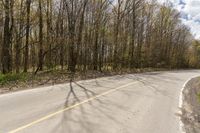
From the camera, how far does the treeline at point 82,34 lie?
31281 millimetres

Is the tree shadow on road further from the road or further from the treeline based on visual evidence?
the treeline

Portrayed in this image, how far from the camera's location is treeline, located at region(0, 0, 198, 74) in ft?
103

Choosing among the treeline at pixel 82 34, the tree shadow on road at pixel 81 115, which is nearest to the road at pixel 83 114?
the tree shadow on road at pixel 81 115

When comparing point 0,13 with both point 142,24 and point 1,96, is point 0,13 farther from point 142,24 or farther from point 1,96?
point 142,24

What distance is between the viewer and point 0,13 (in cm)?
2873

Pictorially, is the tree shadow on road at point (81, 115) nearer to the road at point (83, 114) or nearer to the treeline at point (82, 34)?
the road at point (83, 114)

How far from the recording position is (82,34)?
41312 millimetres

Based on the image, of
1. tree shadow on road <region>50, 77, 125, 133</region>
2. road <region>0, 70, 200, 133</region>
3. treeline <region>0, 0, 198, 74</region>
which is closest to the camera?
tree shadow on road <region>50, 77, 125, 133</region>

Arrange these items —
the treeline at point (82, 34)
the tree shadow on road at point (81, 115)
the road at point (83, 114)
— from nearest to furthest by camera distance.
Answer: the tree shadow on road at point (81, 115), the road at point (83, 114), the treeline at point (82, 34)

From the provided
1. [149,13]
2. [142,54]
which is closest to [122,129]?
[142,54]

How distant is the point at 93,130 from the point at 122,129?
0.85 meters

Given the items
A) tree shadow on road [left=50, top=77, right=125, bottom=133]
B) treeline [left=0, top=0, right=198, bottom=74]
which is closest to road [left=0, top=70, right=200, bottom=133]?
tree shadow on road [left=50, top=77, right=125, bottom=133]

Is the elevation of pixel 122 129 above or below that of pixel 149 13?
below

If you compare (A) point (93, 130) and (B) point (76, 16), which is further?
(B) point (76, 16)
